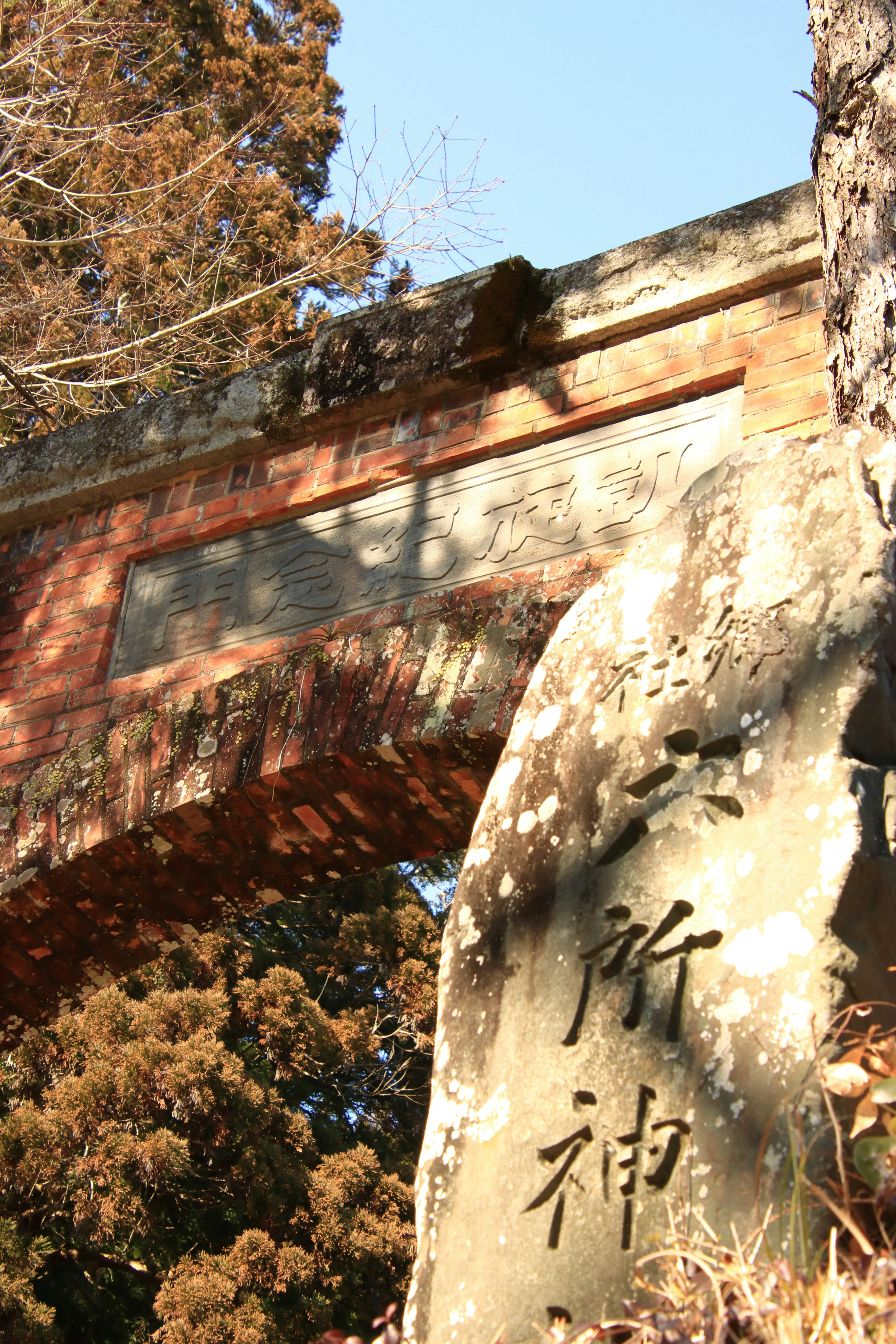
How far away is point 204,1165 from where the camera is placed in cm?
808

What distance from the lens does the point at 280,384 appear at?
4.02 m

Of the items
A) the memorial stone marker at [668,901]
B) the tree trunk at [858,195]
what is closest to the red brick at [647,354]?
the tree trunk at [858,195]

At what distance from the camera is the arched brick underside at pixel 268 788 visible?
3229mm

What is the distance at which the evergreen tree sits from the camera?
6.80m

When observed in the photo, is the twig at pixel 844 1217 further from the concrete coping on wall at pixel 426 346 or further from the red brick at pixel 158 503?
the red brick at pixel 158 503

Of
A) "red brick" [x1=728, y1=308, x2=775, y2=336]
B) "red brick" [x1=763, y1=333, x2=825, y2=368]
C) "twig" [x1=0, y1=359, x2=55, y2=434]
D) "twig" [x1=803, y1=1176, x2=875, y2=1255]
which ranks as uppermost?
"twig" [x1=0, y1=359, x2=55, y2=434]

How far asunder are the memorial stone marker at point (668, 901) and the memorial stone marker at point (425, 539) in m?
1.60

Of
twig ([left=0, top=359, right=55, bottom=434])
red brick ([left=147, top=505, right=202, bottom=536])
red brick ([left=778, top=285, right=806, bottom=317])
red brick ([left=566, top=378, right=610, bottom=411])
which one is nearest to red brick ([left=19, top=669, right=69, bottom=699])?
red brick ([left=147, top=505, right=202, bottom=536])

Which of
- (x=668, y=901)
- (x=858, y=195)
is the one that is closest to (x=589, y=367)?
(x=858, y=195)

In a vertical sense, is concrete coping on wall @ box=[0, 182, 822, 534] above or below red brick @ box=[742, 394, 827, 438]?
above

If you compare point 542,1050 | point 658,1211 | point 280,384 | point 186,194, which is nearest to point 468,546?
point 280,384

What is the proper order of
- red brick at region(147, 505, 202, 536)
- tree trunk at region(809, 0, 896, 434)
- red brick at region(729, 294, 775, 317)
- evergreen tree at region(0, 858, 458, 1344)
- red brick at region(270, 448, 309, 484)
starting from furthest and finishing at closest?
evergreen tree at region(0, 858, 458, 1344), red brick at region(147, 505, 202, 536), red brick at region(270, 448, 309, 484), red brick at region(729, 294, 775, 317), tree trunk at region(809, 0, 896, 434)

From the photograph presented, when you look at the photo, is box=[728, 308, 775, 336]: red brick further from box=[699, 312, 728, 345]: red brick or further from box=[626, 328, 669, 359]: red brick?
box=[626, 328, 669, 359]: red brick

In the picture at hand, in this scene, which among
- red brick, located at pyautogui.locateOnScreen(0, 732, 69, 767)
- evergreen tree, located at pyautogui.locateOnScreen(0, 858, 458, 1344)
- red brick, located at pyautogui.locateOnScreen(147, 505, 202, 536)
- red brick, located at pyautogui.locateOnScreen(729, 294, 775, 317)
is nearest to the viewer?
red brick, located at pyautogui.locateOnScreen(729, 294, 775, 317)
